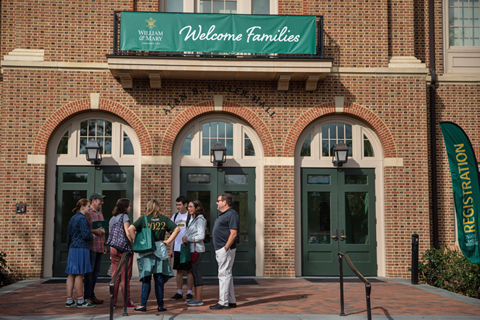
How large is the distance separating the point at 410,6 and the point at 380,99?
2702mm

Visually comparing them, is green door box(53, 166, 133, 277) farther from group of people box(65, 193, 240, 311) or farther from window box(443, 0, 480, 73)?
window box(443, 0, 480, 73)

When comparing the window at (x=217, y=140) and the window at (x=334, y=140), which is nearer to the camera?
the window at (x=217, y=140)

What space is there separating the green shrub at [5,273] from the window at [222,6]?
23.9 ft

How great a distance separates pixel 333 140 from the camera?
12.3 meters

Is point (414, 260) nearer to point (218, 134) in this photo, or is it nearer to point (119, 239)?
point (218, 134)

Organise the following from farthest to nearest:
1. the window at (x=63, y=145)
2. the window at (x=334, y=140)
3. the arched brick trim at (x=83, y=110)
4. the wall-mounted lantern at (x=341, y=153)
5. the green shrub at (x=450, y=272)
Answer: the window at (x=334, y=140) → the window at (x=63, y=145) → the wall-mounted lantern at (x=341, y=153) → the arched brick trim at (x=83, y=110) → the green shrub at (x=450, y=272)

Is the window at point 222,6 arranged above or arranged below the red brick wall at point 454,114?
above

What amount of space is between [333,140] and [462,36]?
15.4 feet

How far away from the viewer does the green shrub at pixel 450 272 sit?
9375 millimetres

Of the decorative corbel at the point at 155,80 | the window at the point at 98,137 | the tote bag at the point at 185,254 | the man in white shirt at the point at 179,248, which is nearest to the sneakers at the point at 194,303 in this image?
the man in white shirt at the point at 179,248

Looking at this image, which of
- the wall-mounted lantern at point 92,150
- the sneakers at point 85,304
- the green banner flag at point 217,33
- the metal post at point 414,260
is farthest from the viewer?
the wall-mounted lantern at point 92,150

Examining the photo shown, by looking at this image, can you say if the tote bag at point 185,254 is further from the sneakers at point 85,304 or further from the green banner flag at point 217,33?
the green banner flag at point 217,33

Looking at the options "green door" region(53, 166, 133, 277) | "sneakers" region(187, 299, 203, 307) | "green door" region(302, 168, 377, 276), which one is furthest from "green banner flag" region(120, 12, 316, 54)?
"sneakers" region(187, 299, 203, 307)

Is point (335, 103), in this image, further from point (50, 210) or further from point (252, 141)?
point (50, 210)
